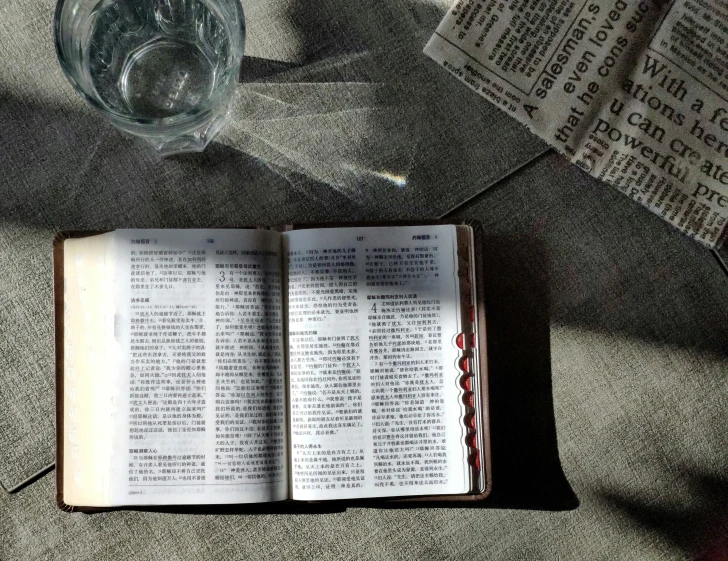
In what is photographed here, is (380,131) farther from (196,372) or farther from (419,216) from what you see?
(196,372)

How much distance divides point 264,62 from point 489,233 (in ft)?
0.91

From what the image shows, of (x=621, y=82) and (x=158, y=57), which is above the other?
(x=621, y=82)

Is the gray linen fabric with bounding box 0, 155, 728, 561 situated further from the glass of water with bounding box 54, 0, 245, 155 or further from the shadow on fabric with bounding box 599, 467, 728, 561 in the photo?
the glass of water with bounding box 54, 0, 245, 155

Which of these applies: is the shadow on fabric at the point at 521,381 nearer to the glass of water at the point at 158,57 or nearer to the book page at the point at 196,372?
the book page at the point at 196,372

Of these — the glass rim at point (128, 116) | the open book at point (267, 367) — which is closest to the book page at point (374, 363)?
the open book at point (267, 367)

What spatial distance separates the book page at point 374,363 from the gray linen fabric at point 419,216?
0.15 ft

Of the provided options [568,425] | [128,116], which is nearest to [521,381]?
[568,425]

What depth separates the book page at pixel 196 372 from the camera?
582 mm

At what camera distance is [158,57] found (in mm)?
637

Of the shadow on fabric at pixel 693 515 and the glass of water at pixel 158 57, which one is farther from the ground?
the glass of water at pixel 158 57

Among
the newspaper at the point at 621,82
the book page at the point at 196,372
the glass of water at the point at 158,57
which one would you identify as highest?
the newspaper at the point at 621,82

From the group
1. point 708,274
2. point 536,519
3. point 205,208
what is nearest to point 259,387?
point 205,208

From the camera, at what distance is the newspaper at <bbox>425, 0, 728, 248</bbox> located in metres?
0.65

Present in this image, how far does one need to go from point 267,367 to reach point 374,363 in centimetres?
10
